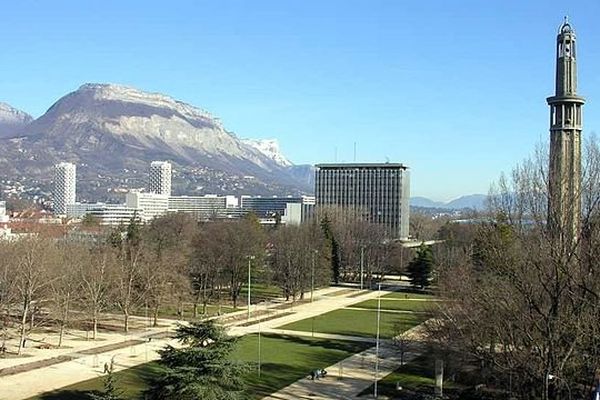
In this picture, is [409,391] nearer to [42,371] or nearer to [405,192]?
[42,371]

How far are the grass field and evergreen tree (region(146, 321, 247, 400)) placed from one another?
2698 mm

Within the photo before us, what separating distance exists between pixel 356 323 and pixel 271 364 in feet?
51.9

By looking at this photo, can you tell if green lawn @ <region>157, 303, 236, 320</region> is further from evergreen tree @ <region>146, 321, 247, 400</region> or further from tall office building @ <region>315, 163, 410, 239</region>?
tall office building @ <region>315, 163, 410, 239</region>

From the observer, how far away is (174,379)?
22.0 m

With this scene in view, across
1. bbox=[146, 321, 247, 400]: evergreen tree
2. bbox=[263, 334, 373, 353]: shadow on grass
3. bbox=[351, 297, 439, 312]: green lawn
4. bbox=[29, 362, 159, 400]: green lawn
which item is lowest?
bbox=[263, 334, 373, 353]: shadow on grass

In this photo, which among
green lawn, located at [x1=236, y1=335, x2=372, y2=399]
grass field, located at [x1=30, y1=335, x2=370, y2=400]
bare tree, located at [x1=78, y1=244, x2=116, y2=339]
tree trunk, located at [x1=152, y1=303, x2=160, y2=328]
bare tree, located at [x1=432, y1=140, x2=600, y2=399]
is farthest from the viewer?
tree trunk, located at [x1=152, y1=303, x2=160, y2=328]

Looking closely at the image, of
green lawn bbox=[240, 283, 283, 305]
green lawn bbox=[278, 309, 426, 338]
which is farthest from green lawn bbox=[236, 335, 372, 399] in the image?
green lawn bbox=[240, 283, 283, 305]

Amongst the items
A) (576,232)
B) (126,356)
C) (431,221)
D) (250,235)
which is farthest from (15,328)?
(431,221)

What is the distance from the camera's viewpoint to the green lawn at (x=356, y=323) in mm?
46531

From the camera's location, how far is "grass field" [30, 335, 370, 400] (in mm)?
29250

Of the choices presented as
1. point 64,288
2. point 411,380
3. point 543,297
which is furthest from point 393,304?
point 543,297

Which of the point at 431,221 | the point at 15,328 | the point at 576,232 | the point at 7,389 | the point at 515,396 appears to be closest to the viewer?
the point at 576,232

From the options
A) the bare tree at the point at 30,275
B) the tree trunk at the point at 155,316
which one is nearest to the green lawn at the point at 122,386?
the bare tree at the point at 30,275

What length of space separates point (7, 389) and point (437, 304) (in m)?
18.3
